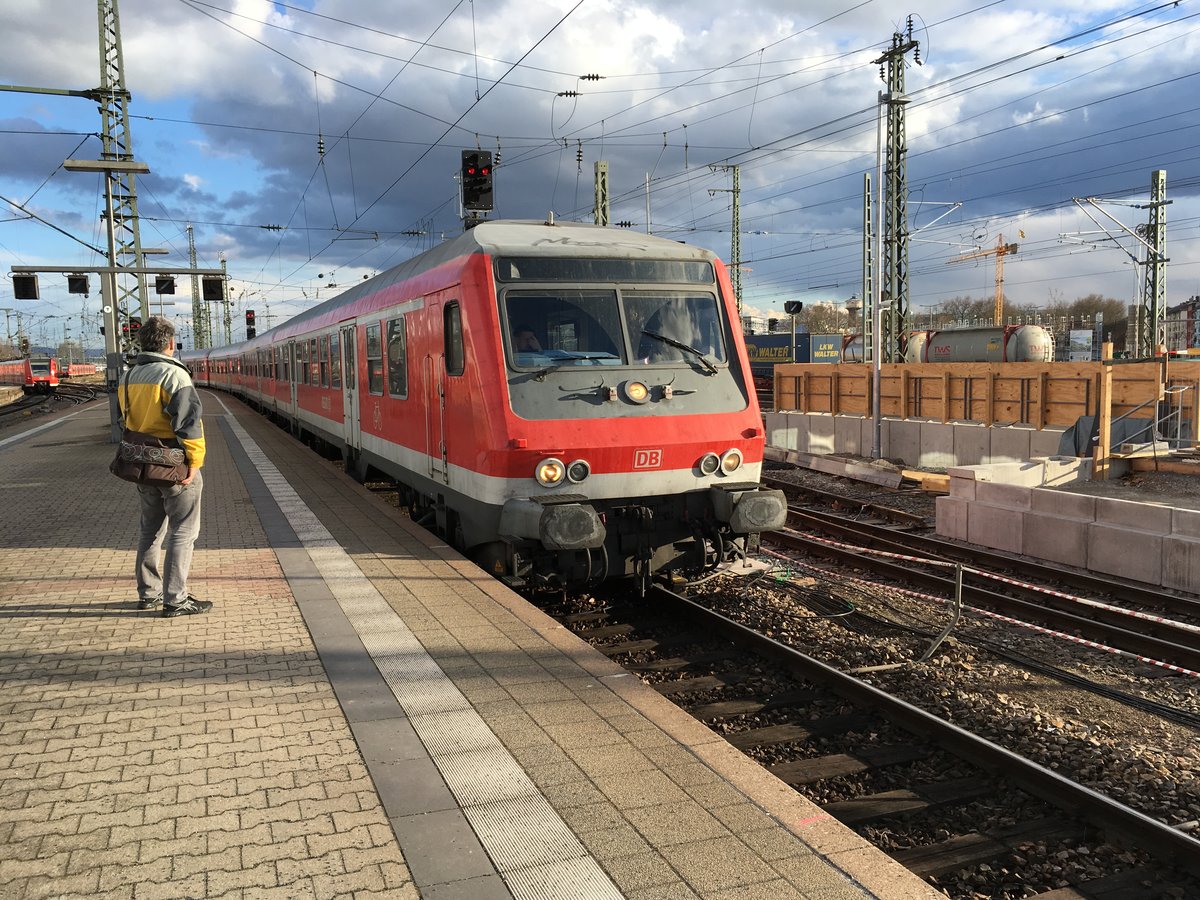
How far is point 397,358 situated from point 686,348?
3.82m

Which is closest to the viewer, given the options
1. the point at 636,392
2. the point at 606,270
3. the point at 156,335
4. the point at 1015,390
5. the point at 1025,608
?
the point at 156,335

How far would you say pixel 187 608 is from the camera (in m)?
6.10

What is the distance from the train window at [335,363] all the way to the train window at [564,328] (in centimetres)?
761

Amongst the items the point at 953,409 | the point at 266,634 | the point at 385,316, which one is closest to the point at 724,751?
the point at 266,634

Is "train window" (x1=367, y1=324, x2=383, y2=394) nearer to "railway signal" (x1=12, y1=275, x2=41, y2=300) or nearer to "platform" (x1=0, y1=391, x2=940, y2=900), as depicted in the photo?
"platform" (x1=0, y1=391, x2=940, y2=900)

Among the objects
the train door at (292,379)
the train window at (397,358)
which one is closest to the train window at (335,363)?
the train window at (397,358)

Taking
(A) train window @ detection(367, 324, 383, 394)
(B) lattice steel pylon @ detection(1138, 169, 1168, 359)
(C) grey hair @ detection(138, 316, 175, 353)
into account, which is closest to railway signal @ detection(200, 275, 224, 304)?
(A) train window @ detection(367, 324, 383, 394)

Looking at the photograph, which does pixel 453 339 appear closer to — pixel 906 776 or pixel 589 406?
pixel 589 406

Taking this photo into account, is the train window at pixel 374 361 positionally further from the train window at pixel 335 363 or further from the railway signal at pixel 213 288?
the railway signal at pixel 213 288

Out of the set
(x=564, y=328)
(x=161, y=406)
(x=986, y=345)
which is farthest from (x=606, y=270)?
(x=986, y=345)

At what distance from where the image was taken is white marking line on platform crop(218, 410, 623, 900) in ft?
9.86

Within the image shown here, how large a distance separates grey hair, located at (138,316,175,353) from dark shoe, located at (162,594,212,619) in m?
1.74

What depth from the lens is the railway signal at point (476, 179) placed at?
16.4 meters

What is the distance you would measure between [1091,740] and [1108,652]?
7.47ft
